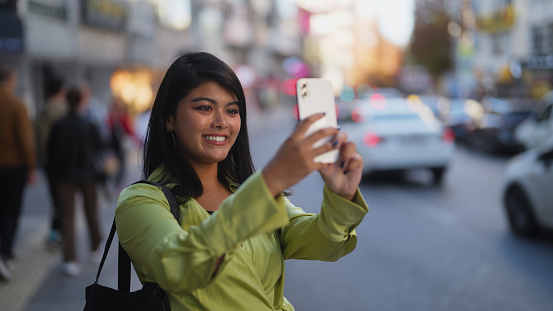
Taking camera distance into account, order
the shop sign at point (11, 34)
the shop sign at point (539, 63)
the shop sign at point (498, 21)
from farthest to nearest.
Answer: the shop sign at point (498, 21), the shop sign at point (539, 63), the shop sign at point (11, 34)

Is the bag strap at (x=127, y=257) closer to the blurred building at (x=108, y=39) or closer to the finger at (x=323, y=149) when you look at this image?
A: the finger at (x=323, y=149)

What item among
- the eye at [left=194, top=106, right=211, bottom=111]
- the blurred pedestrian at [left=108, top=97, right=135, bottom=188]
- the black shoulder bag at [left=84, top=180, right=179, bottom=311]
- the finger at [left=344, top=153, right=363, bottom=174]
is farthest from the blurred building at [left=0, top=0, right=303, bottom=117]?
the blurred pedestrian at [left=108, top=97, right=135, bottom=188]

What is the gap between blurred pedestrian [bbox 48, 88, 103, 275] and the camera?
637 cm

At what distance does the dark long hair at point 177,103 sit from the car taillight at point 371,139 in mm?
10795

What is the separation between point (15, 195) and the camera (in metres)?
6.38

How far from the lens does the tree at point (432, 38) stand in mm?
52719

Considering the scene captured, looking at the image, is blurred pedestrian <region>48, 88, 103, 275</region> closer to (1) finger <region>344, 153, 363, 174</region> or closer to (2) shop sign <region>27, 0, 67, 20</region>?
(1) finger <region>344, 153, 363, 174</region>

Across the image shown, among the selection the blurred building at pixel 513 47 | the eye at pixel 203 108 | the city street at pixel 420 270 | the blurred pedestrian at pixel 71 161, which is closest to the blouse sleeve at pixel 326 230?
the eye at pixel 203 108

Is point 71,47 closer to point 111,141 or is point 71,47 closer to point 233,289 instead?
point 111,141

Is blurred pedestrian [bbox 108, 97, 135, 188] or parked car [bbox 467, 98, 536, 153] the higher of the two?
blurred pedestrian [bbox 108, 97, 135, 188]

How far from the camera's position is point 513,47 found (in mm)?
38250

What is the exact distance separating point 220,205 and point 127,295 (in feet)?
1.69

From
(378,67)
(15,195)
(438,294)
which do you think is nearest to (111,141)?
(15,195)

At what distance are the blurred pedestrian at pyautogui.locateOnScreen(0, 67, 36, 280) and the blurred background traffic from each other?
983 millimetres
